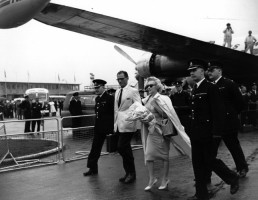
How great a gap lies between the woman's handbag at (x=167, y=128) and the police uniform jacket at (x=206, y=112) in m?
0.87

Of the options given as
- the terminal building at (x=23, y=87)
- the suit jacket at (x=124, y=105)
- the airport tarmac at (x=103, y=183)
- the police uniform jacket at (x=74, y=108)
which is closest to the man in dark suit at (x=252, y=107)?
the airport tarmac at (x=103, y=183)

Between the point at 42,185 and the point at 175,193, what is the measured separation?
2.31 meters

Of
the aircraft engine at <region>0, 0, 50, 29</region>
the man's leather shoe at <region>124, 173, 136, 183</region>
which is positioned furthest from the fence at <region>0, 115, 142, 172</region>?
the man's leather shoe at <region>124, 173, 136, 183</region>

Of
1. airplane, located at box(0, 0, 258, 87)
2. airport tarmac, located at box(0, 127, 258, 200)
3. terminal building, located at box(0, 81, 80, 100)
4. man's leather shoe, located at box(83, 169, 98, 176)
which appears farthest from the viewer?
terminal building, located at box(0, 81, 80, 100)

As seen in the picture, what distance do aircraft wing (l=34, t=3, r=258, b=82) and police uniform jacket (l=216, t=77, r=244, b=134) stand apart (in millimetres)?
4541

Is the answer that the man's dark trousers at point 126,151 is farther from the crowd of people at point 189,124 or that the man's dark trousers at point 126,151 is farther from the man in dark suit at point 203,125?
the man in dark suit at point 203,125

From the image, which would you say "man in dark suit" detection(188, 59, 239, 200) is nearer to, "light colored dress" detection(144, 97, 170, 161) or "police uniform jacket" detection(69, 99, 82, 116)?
"light colored dress" detection(144, 97, 170, 161)

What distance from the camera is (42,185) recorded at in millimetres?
6113

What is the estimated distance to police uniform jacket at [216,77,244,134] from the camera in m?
5.93

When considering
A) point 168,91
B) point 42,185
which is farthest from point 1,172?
point 168,91

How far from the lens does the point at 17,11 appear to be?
6844 mm

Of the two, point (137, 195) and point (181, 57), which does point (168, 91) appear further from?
point (137, 195)

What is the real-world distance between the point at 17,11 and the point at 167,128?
367 centimetres

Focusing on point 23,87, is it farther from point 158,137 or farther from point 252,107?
point 158,137
